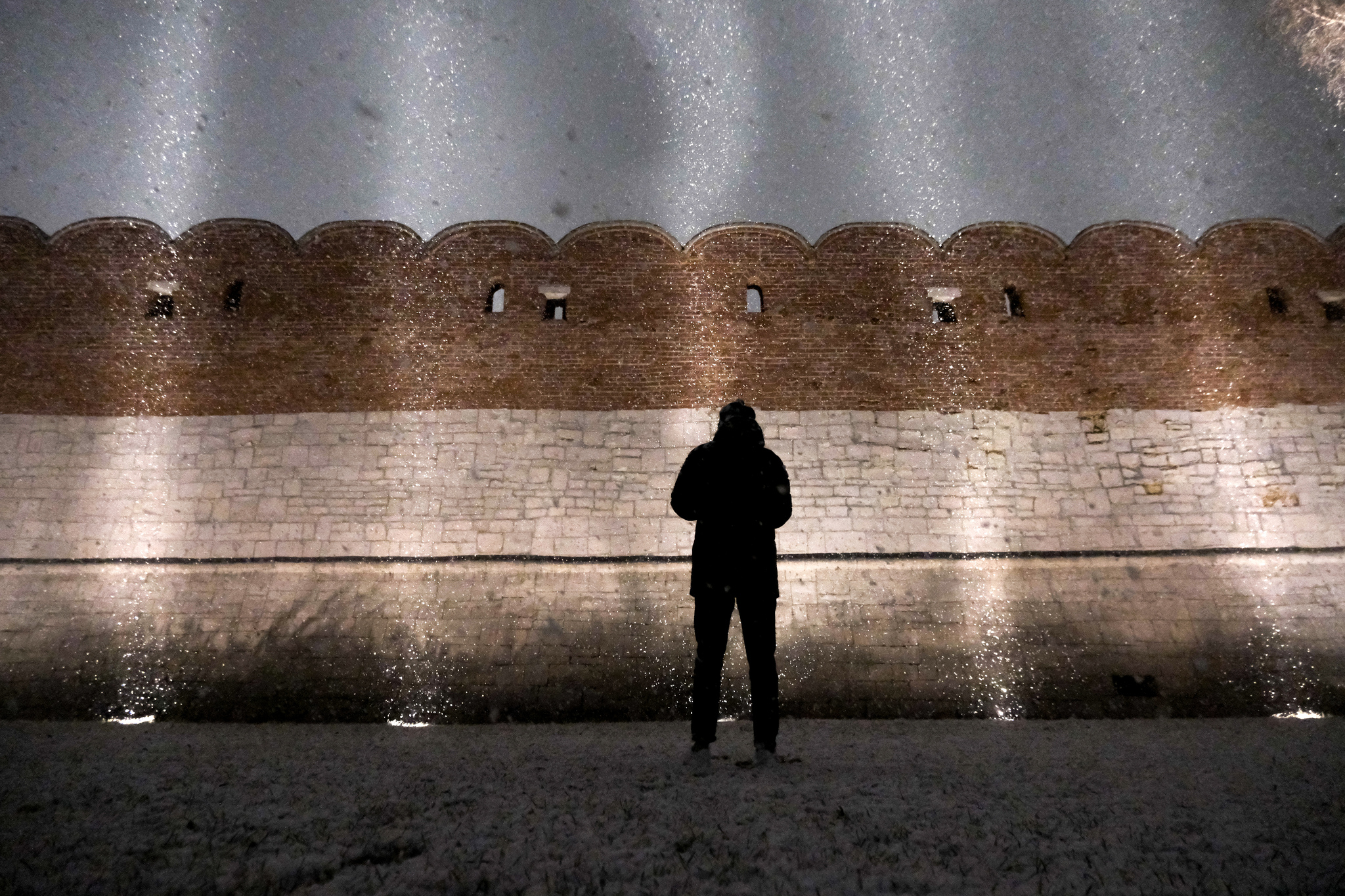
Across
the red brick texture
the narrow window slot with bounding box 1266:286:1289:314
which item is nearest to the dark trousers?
the red brick texture

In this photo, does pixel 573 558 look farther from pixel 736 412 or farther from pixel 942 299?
pixel 942 299

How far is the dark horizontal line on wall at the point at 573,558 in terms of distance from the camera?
242 inches

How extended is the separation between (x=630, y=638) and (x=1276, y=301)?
8.70 m

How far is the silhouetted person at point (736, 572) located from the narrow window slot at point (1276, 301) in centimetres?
791

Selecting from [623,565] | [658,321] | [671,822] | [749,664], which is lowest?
[671,822]

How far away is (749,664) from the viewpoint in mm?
3082

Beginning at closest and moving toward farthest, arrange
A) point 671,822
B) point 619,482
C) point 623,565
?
point 671,822 < point 623,565 < point 619,482

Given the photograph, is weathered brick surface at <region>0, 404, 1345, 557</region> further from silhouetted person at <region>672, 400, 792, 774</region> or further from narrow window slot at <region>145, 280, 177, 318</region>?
silhouetted person at <region>672, 400, 792, 774</region>

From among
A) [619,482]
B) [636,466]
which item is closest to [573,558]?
[619,482]

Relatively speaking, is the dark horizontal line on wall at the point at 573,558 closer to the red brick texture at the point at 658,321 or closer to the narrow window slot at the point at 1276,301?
Answer: the red brick texture at the point at 658,321

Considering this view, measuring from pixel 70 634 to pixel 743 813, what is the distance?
7.34 metres

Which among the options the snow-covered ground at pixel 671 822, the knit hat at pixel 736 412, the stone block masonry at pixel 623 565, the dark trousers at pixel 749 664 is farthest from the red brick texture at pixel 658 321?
the snow-covered ground at pixel 671 822

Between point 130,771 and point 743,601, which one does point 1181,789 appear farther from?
point 130,771

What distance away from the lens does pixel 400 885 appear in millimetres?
1639
